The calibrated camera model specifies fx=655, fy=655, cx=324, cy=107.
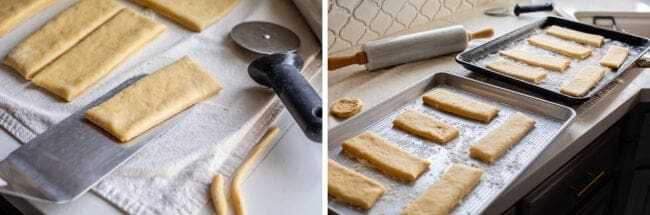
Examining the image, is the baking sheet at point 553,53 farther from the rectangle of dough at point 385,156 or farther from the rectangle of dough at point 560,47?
the rectangle of dough at point 385,156

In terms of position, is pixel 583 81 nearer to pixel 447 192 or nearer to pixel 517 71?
pixel 517 71

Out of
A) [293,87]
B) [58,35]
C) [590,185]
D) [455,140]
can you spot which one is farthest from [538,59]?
[58,35]

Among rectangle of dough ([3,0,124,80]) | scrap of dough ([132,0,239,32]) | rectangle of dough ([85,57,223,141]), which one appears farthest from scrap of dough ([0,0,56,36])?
rectangle of dough ([85,57,223,141])

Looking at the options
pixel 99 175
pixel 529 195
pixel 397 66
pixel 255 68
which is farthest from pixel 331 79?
pixel 99 175

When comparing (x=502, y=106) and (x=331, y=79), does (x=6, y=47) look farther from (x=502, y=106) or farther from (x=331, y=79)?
(x=502, y=106)

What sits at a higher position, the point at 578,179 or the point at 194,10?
the point at 194,10
